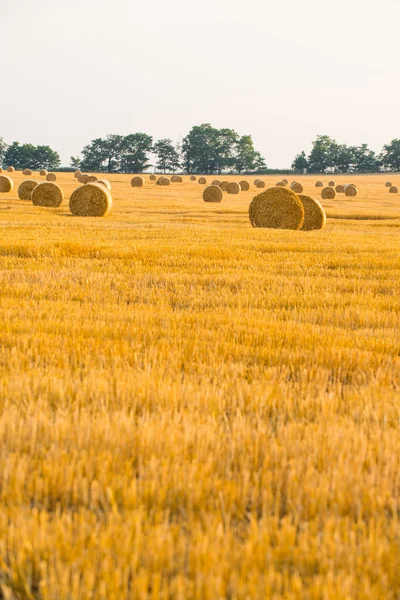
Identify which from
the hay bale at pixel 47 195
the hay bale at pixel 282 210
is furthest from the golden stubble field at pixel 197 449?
the hay bale at pixel 47 195

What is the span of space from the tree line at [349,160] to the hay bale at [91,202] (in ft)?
446

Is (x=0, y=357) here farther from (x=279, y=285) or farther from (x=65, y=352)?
(x=279, y=285)

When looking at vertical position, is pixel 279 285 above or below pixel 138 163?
below

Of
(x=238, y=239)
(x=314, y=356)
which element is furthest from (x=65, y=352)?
(x=238, y=239)

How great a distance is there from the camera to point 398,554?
2574 millimetres

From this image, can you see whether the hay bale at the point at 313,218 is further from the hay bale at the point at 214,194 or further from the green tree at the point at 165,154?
the green tree at the point at 165,154

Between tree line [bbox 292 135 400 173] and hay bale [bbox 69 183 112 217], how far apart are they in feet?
446

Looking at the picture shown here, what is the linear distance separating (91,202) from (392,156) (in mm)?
146247

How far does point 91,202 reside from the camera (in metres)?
29.2

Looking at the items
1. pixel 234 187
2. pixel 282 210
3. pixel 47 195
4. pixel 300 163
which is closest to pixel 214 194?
pixel 234 187

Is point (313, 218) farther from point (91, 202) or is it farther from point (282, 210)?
point (91, 202)

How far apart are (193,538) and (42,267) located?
922 cm

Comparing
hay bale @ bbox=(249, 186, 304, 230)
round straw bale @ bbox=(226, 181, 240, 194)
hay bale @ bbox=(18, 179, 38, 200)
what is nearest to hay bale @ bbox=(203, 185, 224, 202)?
hay bale @ bbox=(18, 179, 38, 200)

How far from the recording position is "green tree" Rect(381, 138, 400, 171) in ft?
526
